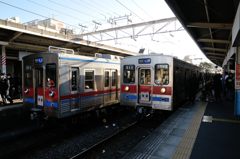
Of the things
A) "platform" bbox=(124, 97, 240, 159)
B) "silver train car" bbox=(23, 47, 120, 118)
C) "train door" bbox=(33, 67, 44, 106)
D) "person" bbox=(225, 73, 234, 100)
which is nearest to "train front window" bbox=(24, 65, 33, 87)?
"silver train car" bbox=(23, 47, 120, 118)

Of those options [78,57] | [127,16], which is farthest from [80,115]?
[127,16]

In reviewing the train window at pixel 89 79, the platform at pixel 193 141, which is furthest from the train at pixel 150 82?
the train window at pixel 89 79

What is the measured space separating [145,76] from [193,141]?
11.8 feet

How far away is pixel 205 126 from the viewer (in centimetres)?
679

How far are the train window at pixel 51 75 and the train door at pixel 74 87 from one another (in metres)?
0.63

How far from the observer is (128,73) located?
876cm

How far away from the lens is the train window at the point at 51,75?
22.2 feet

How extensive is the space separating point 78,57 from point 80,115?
2446 mm

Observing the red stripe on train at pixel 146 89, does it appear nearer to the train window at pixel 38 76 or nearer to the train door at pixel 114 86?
the train door at pixel 114 86

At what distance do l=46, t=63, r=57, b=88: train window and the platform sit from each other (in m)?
3.56

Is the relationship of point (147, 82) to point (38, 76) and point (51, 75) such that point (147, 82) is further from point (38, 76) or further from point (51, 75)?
point (38, 76)

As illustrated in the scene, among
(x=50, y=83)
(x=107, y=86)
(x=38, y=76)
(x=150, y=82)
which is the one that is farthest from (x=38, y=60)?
(x=150, y=82)

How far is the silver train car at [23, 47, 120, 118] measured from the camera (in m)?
6.71

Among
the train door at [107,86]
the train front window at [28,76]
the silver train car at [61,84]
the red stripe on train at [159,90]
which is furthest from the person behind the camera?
the train door at [107,86]
